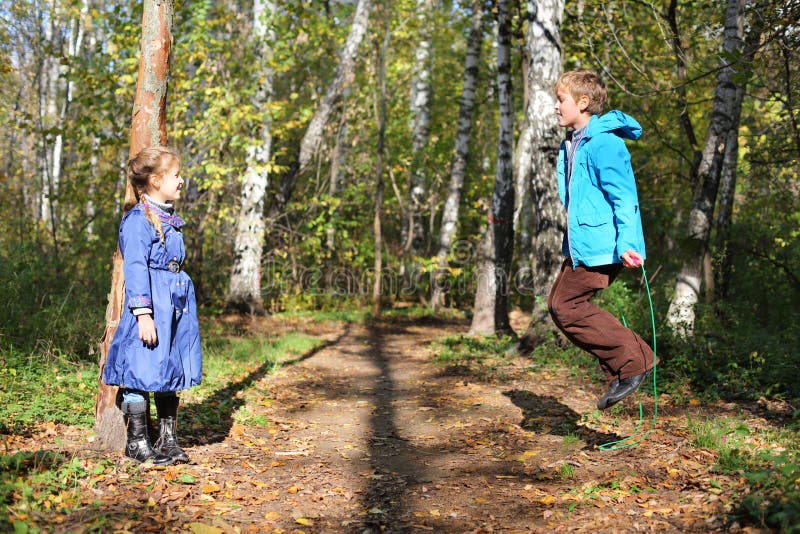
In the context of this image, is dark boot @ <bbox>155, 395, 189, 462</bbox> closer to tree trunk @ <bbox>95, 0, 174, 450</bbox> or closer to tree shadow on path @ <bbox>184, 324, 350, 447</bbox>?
tree trunk @ <bbox>95, 0, 174, 450</bbox>

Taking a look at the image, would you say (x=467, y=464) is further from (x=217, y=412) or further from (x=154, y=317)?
(x=217, y=412)

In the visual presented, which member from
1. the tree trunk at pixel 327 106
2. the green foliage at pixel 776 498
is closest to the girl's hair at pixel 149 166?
the green foliage at pixel 776 498

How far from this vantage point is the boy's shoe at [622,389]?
4029 mm

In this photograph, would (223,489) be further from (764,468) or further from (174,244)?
(764,468)

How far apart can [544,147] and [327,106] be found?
7288 millimetres

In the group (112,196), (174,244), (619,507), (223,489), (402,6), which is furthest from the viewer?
(402,6)

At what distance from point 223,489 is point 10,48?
1240 cm

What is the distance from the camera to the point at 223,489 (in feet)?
12.7

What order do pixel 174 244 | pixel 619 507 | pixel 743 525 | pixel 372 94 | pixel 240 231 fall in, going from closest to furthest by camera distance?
pixel 743 525 → pixel 619 507 → pixel 174 244 → pixel 240 231 → pixel 372 94

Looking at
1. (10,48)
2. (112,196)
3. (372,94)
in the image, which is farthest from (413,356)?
(10,48)

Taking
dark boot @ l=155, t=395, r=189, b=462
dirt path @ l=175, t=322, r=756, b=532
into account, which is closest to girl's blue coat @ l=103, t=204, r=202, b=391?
dark boot @ l=155, t=395, r=189, b=462

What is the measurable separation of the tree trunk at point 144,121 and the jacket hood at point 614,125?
285 centimetres

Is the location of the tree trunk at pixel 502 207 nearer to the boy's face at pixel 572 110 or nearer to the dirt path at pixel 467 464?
the dirt path at pixel 467 464

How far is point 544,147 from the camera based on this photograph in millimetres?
8195
